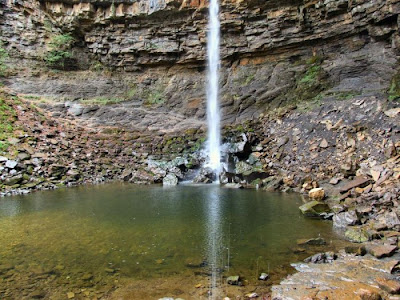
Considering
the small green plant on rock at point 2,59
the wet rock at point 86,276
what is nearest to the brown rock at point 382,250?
the wet rock at point 86,276

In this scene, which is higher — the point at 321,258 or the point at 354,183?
the point at 354,183

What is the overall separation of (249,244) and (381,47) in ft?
53.8

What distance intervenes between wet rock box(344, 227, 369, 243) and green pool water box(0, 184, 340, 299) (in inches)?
13.0

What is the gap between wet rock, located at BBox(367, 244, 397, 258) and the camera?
16.1 ft

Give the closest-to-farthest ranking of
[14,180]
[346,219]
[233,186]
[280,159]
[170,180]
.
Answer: [346,219] < [14,180] < [233,186] < [280,159] < [170,180]

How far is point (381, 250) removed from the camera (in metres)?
5.02

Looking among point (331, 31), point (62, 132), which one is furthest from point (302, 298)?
point (331, 31)

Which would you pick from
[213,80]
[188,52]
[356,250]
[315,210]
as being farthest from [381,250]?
[188,52]

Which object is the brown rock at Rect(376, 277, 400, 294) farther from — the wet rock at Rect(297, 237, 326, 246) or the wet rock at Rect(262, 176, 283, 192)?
the wet rock at Rect(262, 176, 283, 192)

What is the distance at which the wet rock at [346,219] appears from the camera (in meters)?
6.78

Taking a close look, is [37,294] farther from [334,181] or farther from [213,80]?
[213,80]

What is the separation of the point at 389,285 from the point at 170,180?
11.7 m

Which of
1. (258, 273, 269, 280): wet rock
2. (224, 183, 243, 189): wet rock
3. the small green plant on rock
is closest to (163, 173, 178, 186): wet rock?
(224, 183, 243, 189): wet rock

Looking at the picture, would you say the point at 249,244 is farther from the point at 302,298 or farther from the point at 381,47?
the point at 381,47
